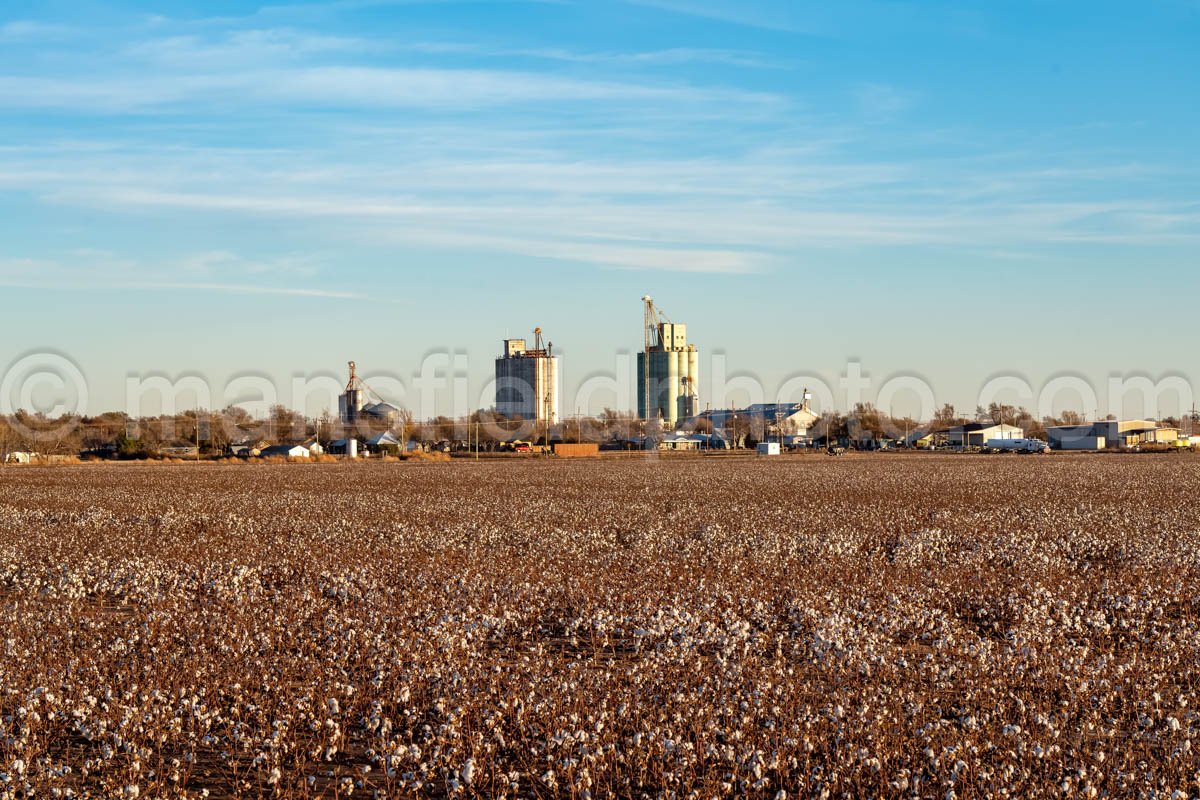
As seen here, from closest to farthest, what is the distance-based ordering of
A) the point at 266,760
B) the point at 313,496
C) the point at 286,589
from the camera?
the point at 266,760 < the point at 286,589 < the point at 313,496

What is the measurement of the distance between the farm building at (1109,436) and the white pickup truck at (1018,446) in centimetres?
896

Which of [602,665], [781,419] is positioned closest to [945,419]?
[781,419]

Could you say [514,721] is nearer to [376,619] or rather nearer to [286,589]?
[376,619]

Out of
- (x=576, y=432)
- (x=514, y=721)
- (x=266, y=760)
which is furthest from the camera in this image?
(x=576, y=432)

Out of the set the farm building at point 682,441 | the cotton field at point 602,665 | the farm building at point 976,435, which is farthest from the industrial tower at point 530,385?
the cotton field at point 602,665

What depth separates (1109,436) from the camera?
14462cm

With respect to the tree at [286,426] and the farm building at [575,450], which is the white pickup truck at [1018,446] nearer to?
the farm building at [575,450]

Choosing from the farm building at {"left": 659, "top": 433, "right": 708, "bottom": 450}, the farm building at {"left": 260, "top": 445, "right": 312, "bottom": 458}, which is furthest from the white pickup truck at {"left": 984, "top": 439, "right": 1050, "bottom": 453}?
the farm building at {"left": 260, "top": 445, "right": 312, "bottom": 458}

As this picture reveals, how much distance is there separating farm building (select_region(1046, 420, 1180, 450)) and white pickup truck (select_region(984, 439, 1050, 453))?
353 inches

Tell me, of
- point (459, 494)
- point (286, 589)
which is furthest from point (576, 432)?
point (286, 589)

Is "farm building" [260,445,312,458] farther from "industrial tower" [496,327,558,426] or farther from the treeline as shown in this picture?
"industrial tower" [496,327,558,426]

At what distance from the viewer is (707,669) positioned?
1024 cm

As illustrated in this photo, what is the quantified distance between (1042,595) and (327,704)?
30.1 feet

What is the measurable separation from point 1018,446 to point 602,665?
124600 millimetres
